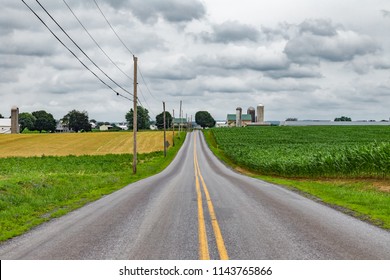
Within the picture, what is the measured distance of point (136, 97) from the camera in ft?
111

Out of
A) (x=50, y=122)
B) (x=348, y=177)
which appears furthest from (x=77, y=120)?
(x=348, y=177)

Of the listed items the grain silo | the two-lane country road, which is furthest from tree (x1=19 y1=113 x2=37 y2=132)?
the two-lane country road

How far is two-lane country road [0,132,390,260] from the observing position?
7.59 m

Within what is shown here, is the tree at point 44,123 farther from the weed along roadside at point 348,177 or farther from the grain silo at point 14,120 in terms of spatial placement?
the weed along roadside at point 348,177

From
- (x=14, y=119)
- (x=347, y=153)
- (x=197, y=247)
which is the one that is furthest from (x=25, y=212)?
(x=14, y=119)

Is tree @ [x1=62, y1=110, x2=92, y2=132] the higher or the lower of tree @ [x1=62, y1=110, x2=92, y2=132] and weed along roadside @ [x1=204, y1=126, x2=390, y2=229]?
the higher

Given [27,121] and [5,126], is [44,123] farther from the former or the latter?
[5,126]

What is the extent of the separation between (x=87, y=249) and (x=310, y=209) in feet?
26.5

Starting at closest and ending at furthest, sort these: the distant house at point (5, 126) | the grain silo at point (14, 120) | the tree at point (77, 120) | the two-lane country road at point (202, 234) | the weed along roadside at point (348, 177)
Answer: the two-lane country road at point (202, 234) → the weed along roadside at point (348, 177) → the grain silo at point (14, 120) → the distant house at point (5, 126) → the tree at point (77, 120)

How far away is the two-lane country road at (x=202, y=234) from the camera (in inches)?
299

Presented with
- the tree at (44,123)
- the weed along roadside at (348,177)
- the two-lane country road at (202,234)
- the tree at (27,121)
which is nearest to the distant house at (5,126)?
the tree at (27,121)

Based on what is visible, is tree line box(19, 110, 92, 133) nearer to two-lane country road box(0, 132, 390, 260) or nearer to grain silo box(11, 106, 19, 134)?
grain silo box(11, 106, 19, 134)

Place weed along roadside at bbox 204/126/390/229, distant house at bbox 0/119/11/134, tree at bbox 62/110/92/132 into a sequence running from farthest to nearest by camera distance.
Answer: tree at bbox 62/110/92/132, distant house at bbox 0/119/11/134, weed along roadside at bbox 204/126/390/229
